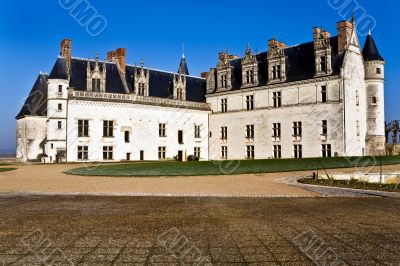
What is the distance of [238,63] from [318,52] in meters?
12.4

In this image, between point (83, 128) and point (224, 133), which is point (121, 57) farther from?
point (224, 133)

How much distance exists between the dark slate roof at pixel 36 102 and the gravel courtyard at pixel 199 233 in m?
33.8

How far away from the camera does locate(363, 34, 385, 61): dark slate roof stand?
38906 millimetres

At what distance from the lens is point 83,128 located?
3800 cm

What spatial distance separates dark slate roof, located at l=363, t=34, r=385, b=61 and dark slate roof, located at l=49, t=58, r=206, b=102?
65.2 feet

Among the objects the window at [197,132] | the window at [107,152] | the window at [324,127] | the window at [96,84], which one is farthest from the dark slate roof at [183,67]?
the window at [324,127]

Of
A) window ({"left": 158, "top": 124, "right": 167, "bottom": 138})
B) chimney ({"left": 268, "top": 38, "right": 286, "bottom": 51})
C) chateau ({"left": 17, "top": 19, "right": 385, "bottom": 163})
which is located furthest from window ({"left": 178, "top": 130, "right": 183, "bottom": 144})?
chimney ({"left": 268, "top": 38, "right": 286, "bottom": 51})

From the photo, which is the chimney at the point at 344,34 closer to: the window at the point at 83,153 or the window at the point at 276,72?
the window at the point at 276,72

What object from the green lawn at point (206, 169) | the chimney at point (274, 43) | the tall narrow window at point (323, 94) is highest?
the chimney at point (274, 43)

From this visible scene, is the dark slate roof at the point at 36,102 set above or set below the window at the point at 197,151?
above

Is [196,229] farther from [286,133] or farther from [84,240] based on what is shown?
[286,133]

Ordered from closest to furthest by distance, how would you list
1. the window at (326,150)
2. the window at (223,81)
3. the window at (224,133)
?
the window at (326,150), the window at (224,133), the window at (223,81)

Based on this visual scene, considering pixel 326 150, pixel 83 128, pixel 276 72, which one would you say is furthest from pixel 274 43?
pixel 83 128

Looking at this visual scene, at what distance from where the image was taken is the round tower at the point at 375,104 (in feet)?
125
